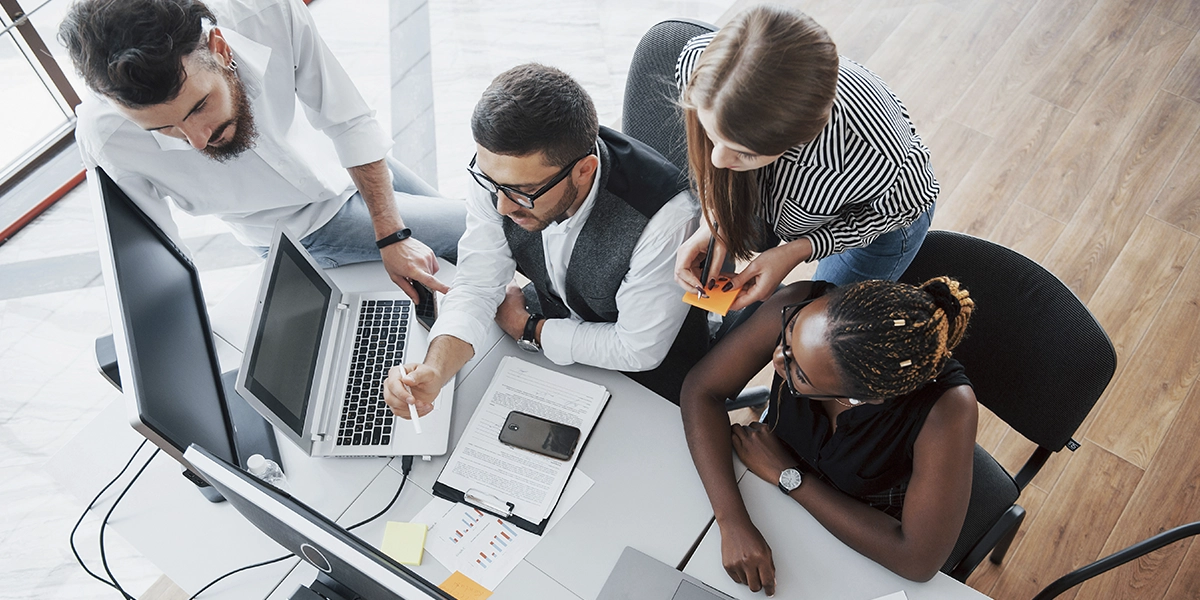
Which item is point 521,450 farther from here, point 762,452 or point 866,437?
point 866,437

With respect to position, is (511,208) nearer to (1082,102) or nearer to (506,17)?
(506,17)

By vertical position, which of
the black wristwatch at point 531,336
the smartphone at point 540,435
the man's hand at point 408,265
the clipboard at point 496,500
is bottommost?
the clipboard at point 496,500

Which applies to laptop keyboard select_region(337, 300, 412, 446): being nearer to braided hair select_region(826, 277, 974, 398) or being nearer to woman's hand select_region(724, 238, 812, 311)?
woman's hand select_region(724, 238, 812, 311)

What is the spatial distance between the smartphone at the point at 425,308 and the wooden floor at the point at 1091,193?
65.5 inches

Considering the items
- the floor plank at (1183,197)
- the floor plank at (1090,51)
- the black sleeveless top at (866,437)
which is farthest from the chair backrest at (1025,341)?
the floor plank at (1090,51)

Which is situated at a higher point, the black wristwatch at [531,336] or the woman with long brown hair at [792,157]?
the woman with long brown hair at [792,157]

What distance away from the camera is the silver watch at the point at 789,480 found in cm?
148

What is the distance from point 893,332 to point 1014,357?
1.72 feet

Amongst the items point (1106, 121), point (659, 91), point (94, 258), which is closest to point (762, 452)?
point (659, 91)

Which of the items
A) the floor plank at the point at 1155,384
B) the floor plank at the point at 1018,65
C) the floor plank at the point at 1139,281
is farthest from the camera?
the floor plank at the point at 1018,65

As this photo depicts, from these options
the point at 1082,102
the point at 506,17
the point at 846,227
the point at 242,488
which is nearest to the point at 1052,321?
the point at 846,227

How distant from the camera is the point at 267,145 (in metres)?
1.82

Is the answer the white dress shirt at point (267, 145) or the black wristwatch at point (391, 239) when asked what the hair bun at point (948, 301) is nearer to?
the black wristwatch at point (391, 239)

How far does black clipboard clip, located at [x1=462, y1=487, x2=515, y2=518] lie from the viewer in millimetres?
1469
